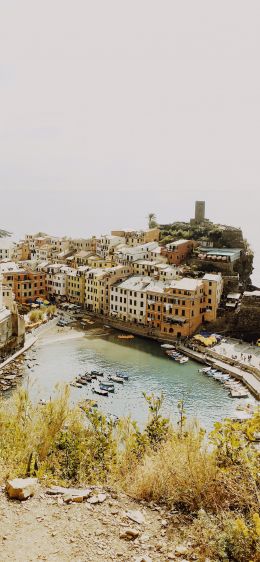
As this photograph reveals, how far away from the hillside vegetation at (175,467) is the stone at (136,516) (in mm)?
559

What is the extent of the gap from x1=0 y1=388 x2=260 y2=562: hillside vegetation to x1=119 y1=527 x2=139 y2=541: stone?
64cm

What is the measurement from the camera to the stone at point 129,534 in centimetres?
545

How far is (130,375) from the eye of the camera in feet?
101

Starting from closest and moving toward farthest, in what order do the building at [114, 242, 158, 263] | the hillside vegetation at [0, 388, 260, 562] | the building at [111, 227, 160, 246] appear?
the hillside vegetation at [0, 388, 260, 562] < the building at [114, 242, 158, 263] < the building at [111, 227, 160, 246]

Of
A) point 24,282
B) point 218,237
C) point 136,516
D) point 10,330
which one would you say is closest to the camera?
point 136,516

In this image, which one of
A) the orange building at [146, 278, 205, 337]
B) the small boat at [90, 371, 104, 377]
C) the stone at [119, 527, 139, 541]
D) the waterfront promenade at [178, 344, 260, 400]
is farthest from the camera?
the orange building at [146, 278, 205, 337]

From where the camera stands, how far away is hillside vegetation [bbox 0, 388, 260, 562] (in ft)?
17.1

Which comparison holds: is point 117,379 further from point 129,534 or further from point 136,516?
point 129,534

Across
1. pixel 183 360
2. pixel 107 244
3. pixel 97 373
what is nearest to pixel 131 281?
pixel 107 244

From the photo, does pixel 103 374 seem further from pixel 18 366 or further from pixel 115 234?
pixel 115 234

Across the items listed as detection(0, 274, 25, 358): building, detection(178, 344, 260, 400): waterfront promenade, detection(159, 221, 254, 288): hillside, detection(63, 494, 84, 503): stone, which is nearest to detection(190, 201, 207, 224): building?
detection(159, 221, 254, 288): hillside

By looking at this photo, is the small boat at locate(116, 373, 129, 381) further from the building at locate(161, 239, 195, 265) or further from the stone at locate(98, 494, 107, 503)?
the stone at locate(98, 494, 107, 503)

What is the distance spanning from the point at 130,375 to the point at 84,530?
25.4m

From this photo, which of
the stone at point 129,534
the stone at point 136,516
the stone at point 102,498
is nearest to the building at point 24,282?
the stone at point 102,498
